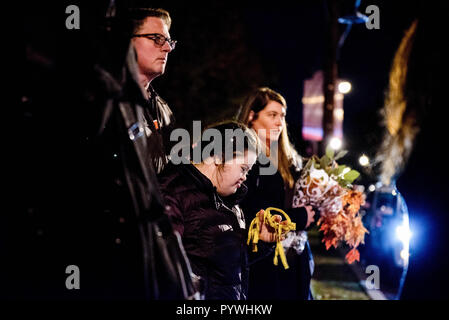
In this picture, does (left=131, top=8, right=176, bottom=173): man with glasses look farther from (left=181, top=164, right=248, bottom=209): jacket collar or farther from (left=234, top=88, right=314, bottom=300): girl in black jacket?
(left=234, top=88, right=314, bottom=300): girl in black jacket

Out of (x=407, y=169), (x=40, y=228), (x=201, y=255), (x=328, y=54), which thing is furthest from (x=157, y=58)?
(x=328, y=54)

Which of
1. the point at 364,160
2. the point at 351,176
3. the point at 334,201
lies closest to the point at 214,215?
the point at 364,160

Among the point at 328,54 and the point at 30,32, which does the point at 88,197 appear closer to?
the point at 30,32

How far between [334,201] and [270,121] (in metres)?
0.96

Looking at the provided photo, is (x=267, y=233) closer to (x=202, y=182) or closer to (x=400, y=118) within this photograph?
(x=202, y=182)

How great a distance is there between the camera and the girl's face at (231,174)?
2.80 metres

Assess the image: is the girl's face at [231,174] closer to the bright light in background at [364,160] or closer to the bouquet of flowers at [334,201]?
the bright light in background at [364,160]

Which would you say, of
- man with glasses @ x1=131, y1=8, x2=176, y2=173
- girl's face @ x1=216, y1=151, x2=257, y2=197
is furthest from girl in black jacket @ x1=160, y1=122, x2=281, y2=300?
man with glasses @ x1=131, y1=8, x2=176, y2=173

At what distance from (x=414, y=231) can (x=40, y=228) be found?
5409mm

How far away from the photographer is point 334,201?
3773 mm

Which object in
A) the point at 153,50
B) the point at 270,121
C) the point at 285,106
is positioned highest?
the point at 153,50

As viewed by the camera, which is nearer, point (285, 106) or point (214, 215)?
point (214, 215)
